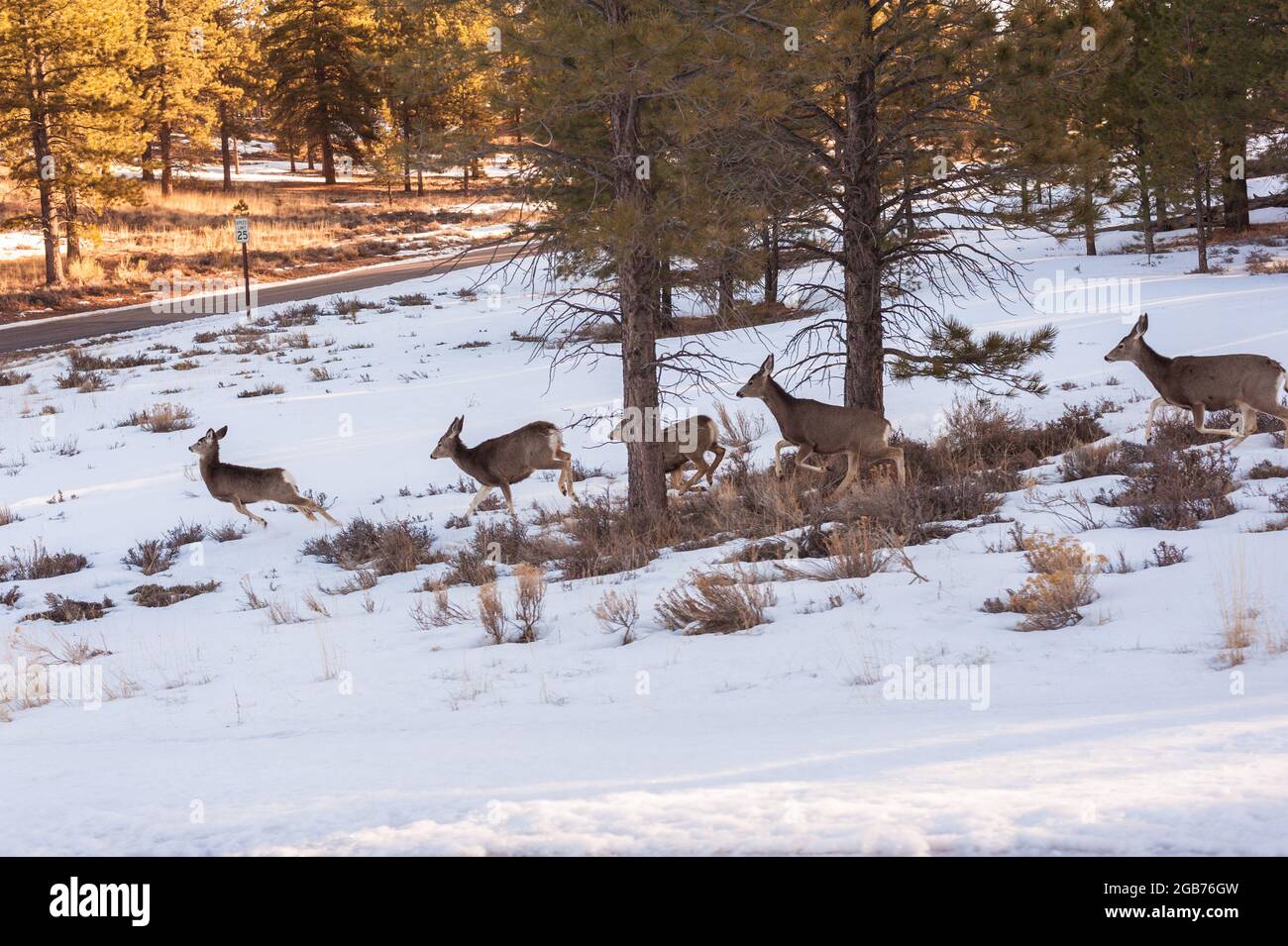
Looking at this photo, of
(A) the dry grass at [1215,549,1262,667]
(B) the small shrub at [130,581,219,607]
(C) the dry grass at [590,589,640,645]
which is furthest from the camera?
(B) the small shrub at [130,581,219,607]

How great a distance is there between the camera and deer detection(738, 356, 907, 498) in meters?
12.2

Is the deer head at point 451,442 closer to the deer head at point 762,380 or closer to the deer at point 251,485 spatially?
the deer at point 251,485

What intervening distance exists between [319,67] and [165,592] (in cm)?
6107

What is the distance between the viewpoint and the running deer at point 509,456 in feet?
43.7

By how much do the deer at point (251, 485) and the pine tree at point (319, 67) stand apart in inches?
2147

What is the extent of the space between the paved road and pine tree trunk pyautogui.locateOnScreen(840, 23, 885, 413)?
14052mm

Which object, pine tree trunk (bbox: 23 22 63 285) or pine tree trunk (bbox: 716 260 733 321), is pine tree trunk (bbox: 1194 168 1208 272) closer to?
pine tree trunk (bbox: 716 260 733 321)

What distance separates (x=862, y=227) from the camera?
40.2ft

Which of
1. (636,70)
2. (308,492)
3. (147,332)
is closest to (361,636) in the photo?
(636,70)

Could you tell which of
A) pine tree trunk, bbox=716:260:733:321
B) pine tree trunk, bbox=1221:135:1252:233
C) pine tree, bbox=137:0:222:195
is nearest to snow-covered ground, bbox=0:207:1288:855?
pine tree trunk, bbox=716:260:733:321

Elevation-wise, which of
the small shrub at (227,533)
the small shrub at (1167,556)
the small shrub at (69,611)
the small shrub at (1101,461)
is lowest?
the small shrub at (69,611)

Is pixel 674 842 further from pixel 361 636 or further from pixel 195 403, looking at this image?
pixel 195 403

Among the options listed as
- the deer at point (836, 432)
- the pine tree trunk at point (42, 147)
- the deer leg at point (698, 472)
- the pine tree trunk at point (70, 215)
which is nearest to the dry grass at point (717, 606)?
the deer at point (836, 432)

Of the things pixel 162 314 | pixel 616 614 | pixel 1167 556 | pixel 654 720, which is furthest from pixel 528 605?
pixel 162 314
